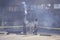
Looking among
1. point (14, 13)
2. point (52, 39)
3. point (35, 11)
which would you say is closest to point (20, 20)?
point (14, 13)

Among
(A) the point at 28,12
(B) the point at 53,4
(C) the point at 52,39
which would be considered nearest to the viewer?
(C) the point at 52,39

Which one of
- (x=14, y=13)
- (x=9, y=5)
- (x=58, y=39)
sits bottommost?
(x=58, y=39)

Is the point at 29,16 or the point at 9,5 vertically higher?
the point at 9,5

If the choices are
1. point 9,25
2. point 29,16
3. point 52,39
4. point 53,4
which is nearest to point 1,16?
point 9,25

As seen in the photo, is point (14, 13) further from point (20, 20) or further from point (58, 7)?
point (58, 7)

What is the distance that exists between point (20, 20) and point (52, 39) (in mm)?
3383

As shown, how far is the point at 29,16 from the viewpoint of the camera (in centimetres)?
695

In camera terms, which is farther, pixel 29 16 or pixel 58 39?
pixel 29 16

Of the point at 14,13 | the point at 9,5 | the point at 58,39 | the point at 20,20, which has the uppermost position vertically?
the point at 9,5

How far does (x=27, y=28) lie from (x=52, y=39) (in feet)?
6.59

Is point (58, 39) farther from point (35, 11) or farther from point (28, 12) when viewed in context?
point (35, 11)

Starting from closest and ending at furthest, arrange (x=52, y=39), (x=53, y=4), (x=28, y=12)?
(x=52, y=39), (x=28, y=12), (x=53, y=4)

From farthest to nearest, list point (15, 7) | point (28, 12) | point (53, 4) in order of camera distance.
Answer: point (15, 7)
point (53, 4)
point (28, 12)

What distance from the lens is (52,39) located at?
5.28 metres
